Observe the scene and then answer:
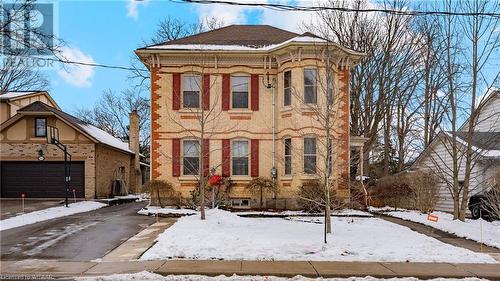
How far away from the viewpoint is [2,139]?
25984 millimetres

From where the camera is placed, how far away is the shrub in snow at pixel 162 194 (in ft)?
68.0

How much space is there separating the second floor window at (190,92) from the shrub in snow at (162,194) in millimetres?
3790

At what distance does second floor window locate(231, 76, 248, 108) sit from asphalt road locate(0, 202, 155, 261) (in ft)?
23.3

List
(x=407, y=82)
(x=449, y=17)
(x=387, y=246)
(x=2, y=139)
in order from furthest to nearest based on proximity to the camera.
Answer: (x=407, y=82)
(x=2, y=139)
(x=449, y=17)
(x=387, y=246)

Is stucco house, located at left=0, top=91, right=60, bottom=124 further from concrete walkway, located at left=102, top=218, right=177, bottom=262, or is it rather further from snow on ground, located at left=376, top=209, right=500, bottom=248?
snow on ground, located at left=376, top=209, right=500, bottom=248

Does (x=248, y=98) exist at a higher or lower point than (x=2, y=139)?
higher

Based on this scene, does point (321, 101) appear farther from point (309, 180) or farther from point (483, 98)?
point (483, 98)

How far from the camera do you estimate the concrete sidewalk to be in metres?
8.40

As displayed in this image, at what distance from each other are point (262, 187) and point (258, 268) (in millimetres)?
11863

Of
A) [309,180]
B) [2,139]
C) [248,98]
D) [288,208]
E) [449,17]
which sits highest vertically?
[449,17]

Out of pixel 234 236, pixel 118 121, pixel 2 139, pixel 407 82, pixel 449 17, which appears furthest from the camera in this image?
pixel 118 121

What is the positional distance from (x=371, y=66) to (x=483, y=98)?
16.2 meters

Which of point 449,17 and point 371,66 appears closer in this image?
point 449,17

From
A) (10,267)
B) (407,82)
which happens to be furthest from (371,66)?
(10,267)
